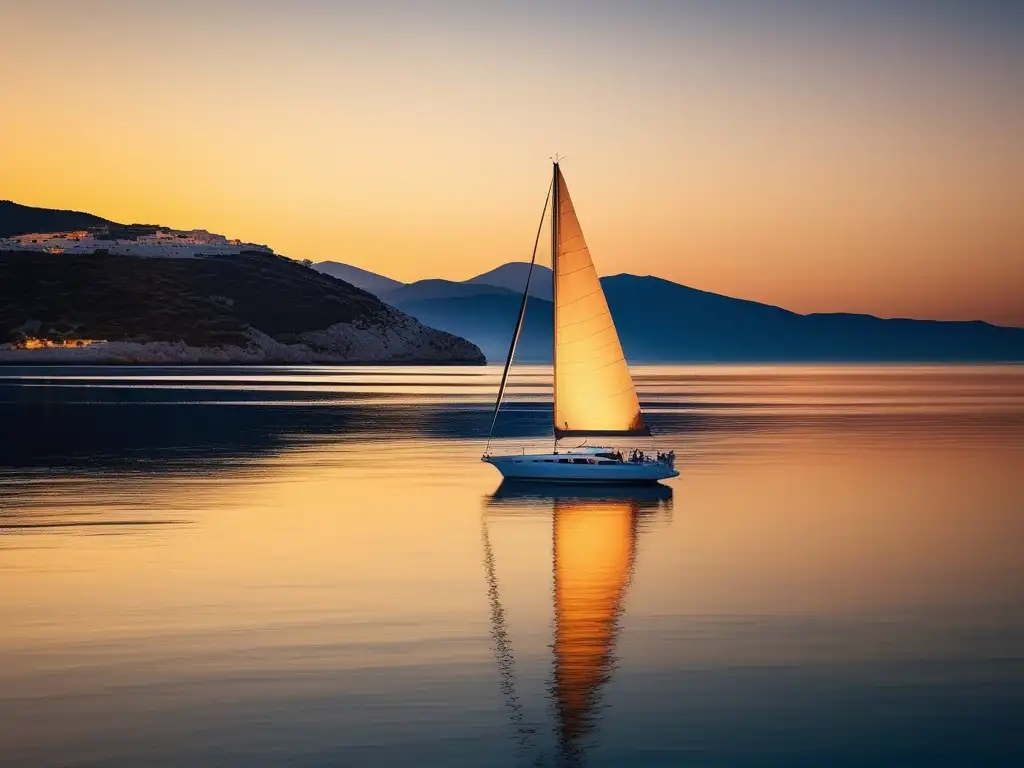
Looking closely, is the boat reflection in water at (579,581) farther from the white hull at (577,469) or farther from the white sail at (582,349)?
the white sail at (582,349)

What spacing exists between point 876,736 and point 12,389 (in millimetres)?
155449

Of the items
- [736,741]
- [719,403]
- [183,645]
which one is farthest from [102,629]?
[719,403]

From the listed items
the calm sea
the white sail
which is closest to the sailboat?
the white sail

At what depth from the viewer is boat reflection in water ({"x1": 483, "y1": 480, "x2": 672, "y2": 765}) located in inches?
837

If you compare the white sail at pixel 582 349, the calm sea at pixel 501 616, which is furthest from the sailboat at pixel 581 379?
the calm sea at pixel 501 616

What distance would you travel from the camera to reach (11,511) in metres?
46.4

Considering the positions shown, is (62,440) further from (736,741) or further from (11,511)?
(736,741)

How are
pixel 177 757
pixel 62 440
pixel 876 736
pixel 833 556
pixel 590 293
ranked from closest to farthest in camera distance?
pixel 177 757 → pixel 876 736 → pixel 833 556 → pixel 590 293 → pixel 62 440

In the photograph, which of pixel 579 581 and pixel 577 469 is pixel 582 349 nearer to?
pixel 577 469

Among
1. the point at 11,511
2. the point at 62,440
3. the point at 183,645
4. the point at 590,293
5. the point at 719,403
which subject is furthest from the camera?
the point at 719,403

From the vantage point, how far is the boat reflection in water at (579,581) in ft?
69.7

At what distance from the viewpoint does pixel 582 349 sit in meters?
55.0

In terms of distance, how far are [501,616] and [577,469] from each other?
26.9m

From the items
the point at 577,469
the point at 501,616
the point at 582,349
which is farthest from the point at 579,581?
the point at 582,349
